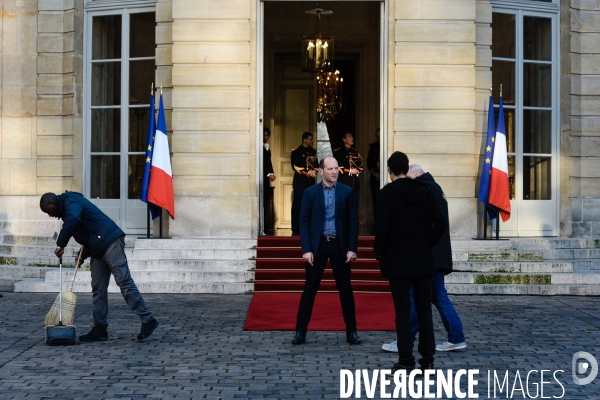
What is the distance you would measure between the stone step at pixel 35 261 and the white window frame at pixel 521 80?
659cm

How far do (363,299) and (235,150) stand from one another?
311 centimetres

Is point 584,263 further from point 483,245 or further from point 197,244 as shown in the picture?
point 197,244

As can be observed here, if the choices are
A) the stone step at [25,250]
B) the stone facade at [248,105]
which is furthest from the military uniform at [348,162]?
the stone step at [25,250]

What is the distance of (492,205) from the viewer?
533 inches

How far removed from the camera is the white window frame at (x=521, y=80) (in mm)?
14891

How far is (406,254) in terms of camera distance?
746cm

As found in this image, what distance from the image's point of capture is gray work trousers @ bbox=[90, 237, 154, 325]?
895 cm

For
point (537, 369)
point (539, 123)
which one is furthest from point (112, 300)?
point (539, 123)

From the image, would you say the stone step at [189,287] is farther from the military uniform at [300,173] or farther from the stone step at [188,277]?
the military uniform at [300,173]

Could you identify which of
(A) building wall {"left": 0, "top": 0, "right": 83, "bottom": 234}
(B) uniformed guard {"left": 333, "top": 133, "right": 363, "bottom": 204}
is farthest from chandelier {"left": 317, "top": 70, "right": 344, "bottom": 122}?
(A) building wall {"left": 0, "top": 0, "right": 83, "bottom": 234}

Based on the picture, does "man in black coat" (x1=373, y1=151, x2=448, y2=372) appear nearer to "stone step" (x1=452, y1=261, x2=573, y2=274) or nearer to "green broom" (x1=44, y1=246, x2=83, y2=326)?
"green broom" (x1=44, y1=246, x2=83, y2=326)

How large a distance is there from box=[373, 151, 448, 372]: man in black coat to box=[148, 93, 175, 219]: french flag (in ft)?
20.8

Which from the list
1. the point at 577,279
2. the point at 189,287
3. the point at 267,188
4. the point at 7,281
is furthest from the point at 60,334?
the point at 267,188

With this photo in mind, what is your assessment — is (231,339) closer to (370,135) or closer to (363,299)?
(363,299)
